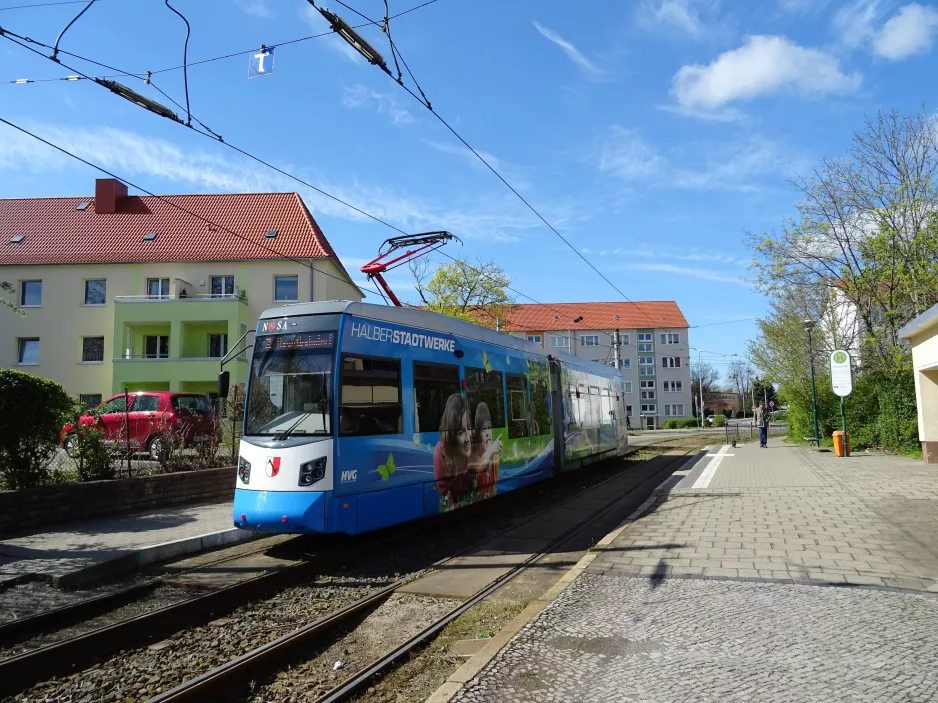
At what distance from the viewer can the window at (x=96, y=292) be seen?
105ft

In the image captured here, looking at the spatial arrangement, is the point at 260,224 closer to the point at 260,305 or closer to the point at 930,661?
the point at 260,305

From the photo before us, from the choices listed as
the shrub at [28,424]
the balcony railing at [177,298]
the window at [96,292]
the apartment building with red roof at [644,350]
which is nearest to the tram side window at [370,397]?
the shrub at [28,424]

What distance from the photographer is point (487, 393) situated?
1077 cm

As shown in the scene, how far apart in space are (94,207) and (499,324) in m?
23.0

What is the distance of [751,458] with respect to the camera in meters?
20.9

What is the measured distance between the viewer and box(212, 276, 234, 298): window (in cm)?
3216

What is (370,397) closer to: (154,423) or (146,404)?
(154,423)

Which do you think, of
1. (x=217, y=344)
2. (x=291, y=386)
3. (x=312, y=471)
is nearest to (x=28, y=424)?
(x=291, y=386)

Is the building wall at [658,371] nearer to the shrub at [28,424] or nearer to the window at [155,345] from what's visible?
the window at [155,345]

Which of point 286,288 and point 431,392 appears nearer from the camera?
point 431,392

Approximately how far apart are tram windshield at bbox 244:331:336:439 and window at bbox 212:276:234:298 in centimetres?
2583

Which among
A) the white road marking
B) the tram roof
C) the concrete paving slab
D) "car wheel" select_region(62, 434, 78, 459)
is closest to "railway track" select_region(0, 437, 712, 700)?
the concrete paving slab

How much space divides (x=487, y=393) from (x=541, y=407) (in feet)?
9.68

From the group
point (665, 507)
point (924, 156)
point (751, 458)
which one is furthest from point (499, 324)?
point (665, 507)
